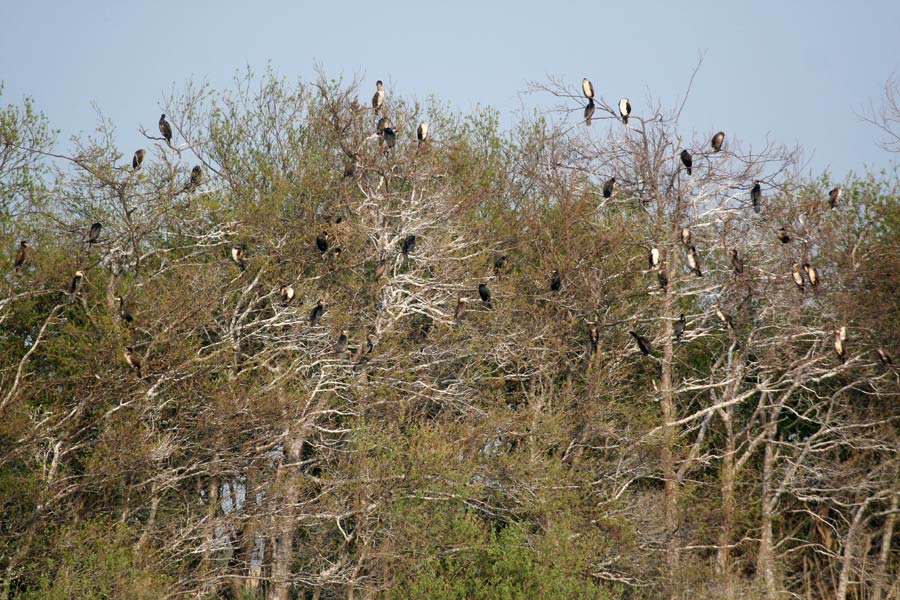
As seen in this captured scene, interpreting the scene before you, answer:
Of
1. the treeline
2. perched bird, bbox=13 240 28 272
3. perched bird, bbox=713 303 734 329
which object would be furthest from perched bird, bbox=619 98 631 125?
perched bird, bbox=13 240 28 272

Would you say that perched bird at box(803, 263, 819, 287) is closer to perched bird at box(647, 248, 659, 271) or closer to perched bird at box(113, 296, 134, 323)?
perched bird at box(647, 248, 659, 271)

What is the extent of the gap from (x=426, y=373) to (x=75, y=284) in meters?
7.01

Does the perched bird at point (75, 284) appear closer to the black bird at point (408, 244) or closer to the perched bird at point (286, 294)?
the perched bird at point (286, 294)

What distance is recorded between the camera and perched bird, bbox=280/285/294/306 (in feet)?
67.5

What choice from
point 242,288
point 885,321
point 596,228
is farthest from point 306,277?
point 885,321

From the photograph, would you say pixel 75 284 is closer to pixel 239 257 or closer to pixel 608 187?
pixel 239 257

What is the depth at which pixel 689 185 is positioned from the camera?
23.0 meters

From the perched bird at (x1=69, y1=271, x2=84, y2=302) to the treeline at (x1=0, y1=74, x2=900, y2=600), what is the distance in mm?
73

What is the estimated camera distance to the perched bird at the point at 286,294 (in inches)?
810

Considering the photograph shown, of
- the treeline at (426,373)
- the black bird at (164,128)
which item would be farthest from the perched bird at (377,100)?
the black bird at (164,128)

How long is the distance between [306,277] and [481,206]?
16.4ft

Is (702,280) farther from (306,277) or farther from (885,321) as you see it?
(306,277)

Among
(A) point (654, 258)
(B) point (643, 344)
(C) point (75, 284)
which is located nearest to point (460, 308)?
(B) point (643, 344)

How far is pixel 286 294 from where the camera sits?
2059 cm
